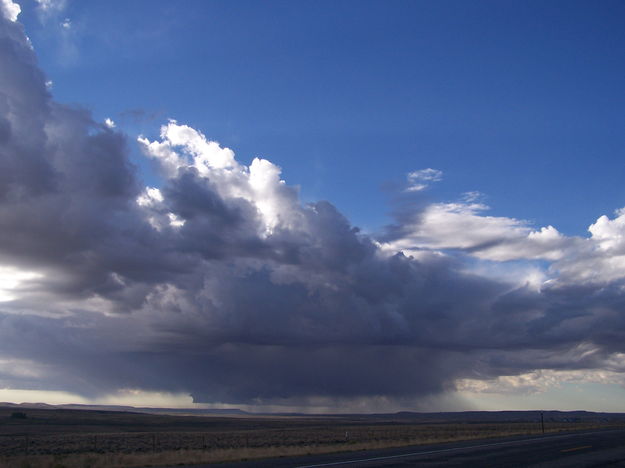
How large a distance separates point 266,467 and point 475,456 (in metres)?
11.2

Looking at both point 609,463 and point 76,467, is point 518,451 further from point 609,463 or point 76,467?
point 76,467

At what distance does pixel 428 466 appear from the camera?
83.3 ft

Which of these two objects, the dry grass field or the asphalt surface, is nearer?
the asphalt surface

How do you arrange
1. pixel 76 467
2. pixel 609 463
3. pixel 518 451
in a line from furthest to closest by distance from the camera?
pixel 518 451 → pixel 76 467 → pixel 609 463

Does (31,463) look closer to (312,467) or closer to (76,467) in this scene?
(76,467)

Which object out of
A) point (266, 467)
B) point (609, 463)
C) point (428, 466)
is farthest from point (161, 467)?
point (609, 463)

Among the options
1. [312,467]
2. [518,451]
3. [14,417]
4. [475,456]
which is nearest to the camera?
[312,467]

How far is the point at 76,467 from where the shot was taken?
90.6 ft

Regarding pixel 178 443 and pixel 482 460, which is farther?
pixel 178 443

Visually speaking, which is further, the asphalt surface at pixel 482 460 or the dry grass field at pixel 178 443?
the dry grass field at pixel 178 443

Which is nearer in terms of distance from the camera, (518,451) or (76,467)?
(76,467)

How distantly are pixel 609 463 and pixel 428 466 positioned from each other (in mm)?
7815

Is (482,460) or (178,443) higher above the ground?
(482,460)

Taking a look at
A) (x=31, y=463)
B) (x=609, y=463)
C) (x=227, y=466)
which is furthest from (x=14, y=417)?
(x=609, y=463)
